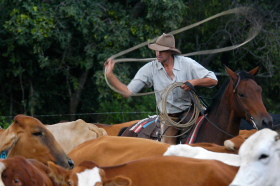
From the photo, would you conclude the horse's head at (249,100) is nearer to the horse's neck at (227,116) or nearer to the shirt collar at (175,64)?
the horse's neck at (227,116)

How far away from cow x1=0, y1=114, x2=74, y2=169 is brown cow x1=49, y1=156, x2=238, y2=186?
3.50 feet

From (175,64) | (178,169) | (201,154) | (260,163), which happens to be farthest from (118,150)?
(175,64)

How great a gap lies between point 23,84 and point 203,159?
11119 millimetres

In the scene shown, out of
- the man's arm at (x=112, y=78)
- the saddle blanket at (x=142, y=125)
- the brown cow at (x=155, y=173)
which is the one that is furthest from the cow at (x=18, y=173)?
the saddle blanket at (x=142, y=125)

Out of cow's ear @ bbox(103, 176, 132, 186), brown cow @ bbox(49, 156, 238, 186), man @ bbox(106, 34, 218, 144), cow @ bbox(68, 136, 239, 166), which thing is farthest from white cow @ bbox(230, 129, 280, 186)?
man @ bbox(106, 34, 218, 144)

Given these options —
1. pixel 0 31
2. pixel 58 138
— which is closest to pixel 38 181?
pixel 58 138

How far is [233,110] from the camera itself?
7.02 meters

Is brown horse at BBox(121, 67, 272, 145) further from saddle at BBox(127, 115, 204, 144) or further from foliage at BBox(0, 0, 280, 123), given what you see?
foliage at BBox(0, 0, 280, 123)

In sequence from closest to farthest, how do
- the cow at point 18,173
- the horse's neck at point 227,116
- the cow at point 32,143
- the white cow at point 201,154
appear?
the cow at point 18,173
the white cow at point 201,154
the cow at point 32,143
the horse's neck at point 227,116

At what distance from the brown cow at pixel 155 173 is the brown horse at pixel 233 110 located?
2441mm

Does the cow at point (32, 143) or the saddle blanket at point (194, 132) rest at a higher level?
the cow at point (32, 143)

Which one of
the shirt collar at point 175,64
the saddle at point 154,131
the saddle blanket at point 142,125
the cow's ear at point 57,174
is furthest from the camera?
the saddle blanket at point 142,125

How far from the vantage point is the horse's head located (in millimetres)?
6719

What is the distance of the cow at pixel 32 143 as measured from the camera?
5.47m
